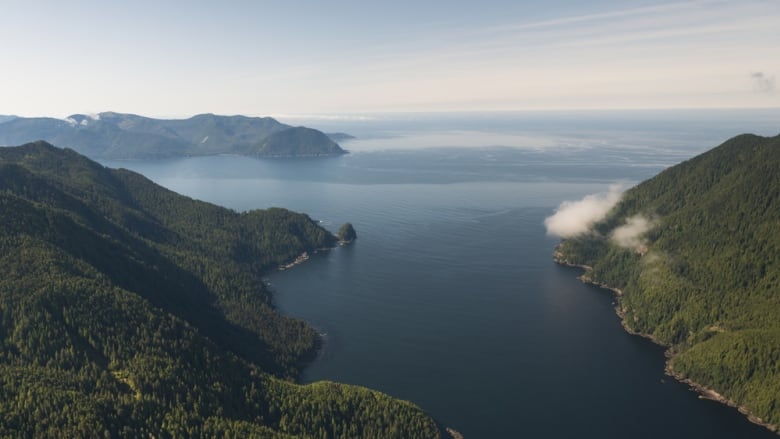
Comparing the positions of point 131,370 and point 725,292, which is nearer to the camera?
point 131,370

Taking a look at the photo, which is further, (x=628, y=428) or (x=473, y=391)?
(x=473, y=391)

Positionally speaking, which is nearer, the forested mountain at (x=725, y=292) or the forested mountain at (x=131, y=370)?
the forested mountain at (x=131, y=370)

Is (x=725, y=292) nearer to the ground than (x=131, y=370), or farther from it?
farther from it

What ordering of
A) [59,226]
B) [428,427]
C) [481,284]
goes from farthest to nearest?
[481,284] → [59,226] → [428,427]

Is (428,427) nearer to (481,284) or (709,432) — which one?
(709,432)

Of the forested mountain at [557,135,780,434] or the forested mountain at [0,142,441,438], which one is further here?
the forested mountain at [557,135,780,434]

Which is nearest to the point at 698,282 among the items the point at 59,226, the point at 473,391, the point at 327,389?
the point at 473,391

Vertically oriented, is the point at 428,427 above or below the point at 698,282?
below

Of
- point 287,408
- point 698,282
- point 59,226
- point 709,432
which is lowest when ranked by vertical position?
point 709,432
